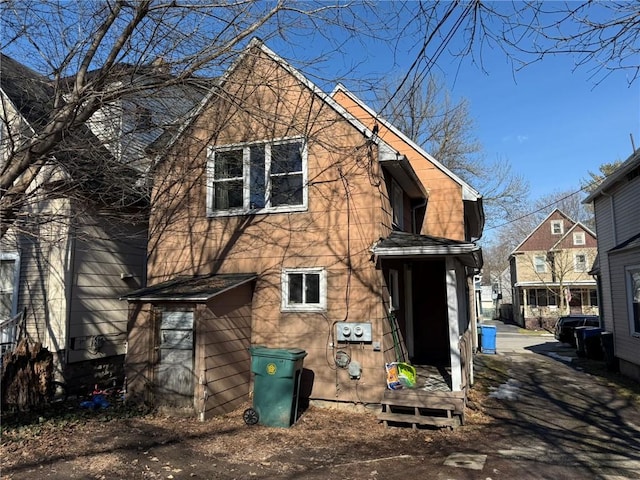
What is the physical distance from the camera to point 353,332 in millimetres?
7801

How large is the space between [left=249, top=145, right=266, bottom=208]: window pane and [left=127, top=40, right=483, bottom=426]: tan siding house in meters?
0.02

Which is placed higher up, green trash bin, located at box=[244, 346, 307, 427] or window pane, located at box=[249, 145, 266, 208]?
window pane, located at box=[249, 145, 266, 208]

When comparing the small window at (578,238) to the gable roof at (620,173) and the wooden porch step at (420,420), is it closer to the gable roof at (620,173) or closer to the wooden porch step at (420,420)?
the gable roof at (620,173)

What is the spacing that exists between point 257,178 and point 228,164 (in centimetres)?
77

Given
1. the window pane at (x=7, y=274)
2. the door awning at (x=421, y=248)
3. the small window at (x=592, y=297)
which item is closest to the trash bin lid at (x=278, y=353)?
the door awning at (x=421, y=248)

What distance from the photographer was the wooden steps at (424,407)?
269 inches

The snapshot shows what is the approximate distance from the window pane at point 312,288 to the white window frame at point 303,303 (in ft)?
0.25

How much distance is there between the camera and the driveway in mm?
5152

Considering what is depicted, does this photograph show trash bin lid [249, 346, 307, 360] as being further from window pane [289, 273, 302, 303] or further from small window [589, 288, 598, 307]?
small window [589, 288, 598, 307]

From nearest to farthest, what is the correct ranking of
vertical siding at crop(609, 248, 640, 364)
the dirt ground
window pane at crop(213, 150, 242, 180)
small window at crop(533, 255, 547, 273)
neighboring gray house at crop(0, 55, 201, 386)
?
the dirt ground
neighboring gray house at crop(0, 55, 201, 386)
window pane at crop(213, 150, 242, 180)
vertical siding at crop(609, 248, 640, 364)
small window at crop(533, 255, 547, 273)

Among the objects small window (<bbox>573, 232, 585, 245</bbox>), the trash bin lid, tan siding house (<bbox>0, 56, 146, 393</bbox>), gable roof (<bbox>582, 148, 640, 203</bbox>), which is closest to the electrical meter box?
the trash bin lid

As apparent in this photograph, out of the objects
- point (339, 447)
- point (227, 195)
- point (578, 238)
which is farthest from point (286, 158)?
point (578, 238)

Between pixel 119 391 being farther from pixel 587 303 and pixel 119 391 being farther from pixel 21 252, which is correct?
pixel 587 303

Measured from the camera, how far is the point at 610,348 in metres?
13.1
